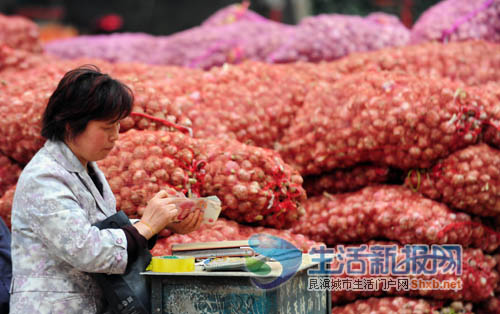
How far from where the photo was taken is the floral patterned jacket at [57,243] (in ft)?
5.51

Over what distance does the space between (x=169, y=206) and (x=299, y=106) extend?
162 cm

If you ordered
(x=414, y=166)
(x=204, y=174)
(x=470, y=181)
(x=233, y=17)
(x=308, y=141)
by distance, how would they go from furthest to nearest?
(x=233, y=17) → (x=308, y=141) → (x=414, y=166) → (x=470, y=181) → (x=204, y=174)

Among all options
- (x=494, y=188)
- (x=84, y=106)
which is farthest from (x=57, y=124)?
(x=494, y=188)

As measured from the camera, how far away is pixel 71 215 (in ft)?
5.52

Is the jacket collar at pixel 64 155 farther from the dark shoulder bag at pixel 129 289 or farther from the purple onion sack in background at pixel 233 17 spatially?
the purple onion sack in background at pixel 233 17

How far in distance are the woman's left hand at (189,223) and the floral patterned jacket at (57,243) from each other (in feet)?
0.87

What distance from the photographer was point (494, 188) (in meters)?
2.80

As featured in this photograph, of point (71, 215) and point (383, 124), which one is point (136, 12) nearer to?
point (383, 124)

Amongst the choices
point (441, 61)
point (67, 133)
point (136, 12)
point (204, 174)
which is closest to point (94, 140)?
point (67, 133)

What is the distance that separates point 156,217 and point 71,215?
0.27m

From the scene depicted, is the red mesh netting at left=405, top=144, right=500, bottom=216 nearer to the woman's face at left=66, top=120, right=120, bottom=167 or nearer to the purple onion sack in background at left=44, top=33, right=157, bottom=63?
the woman's face at left=66, top=120, right=120, bottom=167

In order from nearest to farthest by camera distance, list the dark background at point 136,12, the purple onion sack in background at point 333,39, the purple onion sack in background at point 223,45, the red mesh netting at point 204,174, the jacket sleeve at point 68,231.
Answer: the jacket sleeve at point 68,231
the red mesh netting at point 204,174
the purple onion sack in background at point 333,39
the purple onion sack in background at point 223,45
the dark background at point 136,12

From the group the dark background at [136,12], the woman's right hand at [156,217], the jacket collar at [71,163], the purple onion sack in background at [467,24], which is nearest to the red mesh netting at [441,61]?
the purple onion sack in background at [467,24]

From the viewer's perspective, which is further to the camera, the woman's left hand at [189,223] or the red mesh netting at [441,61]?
the red mesh netting at [441,61]
